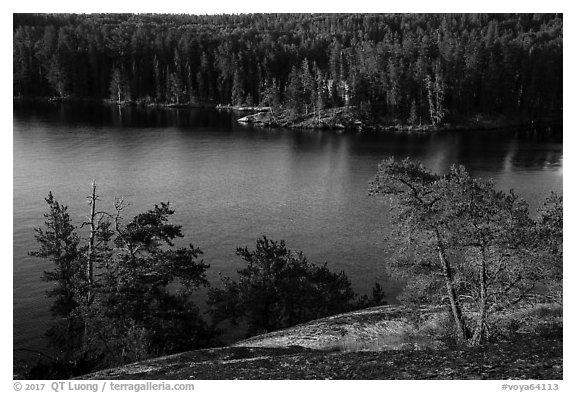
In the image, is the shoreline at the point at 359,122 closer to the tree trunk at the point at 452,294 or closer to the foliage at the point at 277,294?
the foliage at the point at 277,294

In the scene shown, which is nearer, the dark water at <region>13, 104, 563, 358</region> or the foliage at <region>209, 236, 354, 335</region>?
the foliage at <region>209, 236, 354, 335</region>

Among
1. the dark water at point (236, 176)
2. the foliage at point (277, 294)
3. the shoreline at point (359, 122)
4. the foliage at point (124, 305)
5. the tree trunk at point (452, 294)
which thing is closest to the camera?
the tree trunk at point (452, 294)

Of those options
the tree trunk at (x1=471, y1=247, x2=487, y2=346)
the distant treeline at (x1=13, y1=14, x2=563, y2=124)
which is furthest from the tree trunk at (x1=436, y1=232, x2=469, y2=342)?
the distant treeline at (x1=13, y1=14, x2=563, y2=124)

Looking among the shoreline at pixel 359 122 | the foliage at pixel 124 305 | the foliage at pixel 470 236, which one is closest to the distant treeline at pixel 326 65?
the shoreline at pixel 359 122

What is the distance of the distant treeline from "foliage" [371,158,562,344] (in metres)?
104

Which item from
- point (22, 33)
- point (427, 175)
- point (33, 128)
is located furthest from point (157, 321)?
point (22, 33)

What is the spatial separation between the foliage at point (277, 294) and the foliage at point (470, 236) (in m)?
10.9

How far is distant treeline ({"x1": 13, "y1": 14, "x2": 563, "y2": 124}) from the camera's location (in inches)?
5251

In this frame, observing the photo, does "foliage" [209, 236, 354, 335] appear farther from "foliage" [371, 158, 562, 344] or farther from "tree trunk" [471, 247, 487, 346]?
"tree trunk" [471, 247, 487, 346]

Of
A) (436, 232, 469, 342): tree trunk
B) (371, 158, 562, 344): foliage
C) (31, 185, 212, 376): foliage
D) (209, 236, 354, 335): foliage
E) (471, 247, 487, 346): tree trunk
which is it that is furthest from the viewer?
(209, 236, 354, 335): foliage

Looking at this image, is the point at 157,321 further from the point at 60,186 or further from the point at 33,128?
the point at 33,128

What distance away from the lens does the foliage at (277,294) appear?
3597 centimetres

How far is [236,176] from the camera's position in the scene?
80.9 metres

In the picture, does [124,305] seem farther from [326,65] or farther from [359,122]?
[326,65]
